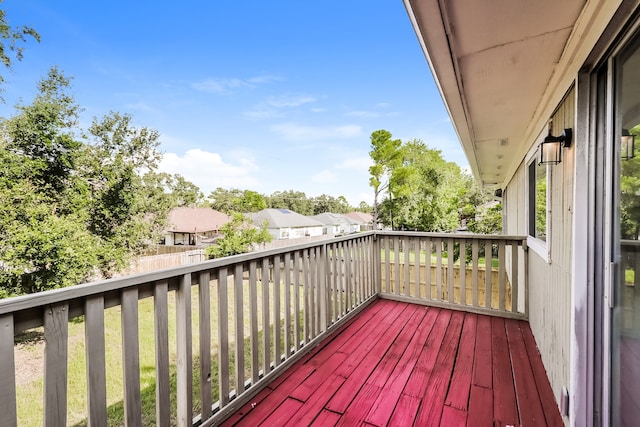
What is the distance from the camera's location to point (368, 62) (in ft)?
43.4

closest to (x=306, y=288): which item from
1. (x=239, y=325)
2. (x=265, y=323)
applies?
(x=265, y=323)

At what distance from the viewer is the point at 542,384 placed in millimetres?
2088

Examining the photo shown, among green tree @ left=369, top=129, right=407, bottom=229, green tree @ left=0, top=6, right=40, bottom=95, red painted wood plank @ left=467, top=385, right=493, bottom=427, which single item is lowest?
red painted wood plank @ left=467, top=385, right=493, bottom=427

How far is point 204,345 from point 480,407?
1714mm

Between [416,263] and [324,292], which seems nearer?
[324,292]

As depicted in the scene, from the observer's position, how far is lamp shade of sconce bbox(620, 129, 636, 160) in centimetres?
108

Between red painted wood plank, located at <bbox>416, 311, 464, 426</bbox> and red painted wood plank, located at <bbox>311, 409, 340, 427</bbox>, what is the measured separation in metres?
0.47

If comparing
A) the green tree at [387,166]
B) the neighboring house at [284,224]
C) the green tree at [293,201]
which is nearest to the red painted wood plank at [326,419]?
the green tree at [387,166]

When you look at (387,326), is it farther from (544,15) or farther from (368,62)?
(368,62)

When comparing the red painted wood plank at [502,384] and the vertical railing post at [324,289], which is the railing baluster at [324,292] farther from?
the red painted wood plank at [502,384]

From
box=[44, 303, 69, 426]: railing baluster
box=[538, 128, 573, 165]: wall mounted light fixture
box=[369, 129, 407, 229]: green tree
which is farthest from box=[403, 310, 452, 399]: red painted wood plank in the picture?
box=[369, 129, 407, 229]: green tree

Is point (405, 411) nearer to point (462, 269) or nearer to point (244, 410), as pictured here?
point (244, 410)

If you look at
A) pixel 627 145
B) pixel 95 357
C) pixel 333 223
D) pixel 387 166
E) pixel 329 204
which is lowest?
pixel 333 223

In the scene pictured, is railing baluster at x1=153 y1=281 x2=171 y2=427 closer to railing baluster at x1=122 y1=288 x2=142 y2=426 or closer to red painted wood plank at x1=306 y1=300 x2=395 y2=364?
railing baluster at x1=122 y1=288 x2=142 y2=426
